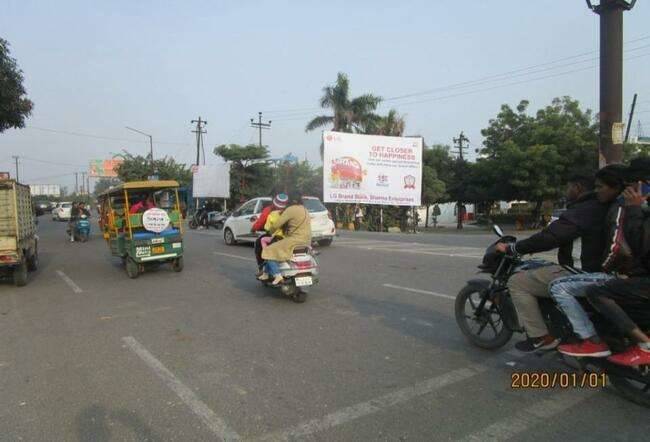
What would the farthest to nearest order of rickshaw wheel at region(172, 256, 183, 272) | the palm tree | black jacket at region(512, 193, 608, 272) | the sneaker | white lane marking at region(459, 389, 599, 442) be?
the palm tree → rickshaw wheel at region(172, 256, 183, 272) → the sneaker → black jacket at region(512, 193, 608, 272) → white lane marking at region(459, 389, 599, 442)

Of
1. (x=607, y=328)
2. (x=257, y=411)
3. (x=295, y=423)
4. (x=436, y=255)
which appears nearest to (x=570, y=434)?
(x=607, y=328)

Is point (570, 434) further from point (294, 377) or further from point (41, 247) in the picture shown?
point (41, 247)

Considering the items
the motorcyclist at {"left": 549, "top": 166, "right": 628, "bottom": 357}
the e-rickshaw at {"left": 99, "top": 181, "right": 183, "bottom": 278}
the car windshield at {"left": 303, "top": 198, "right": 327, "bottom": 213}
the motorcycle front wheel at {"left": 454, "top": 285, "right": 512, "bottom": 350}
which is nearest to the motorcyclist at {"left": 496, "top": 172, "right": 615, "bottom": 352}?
the motorcyclist at {"left": 549, "top": 166, "right": 628, "bottom": 357}

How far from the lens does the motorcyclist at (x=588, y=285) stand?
3672 millimetres

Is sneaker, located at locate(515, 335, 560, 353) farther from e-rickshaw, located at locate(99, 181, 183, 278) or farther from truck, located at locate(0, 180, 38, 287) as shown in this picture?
truck, located at locate(0, 180, 38, 287)

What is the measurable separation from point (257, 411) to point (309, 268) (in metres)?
3.82

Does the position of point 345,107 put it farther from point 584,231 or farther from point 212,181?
point 584,231

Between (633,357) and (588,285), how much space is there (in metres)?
0.56

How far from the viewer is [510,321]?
181 inches

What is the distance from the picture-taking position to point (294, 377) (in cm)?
443

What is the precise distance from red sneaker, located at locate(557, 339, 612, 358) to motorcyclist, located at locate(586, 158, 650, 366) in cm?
9

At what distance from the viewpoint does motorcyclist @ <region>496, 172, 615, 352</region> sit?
390 centimetres

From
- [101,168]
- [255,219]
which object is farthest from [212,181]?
[101,168]

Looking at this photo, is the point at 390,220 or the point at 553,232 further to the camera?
the point at 390,220
